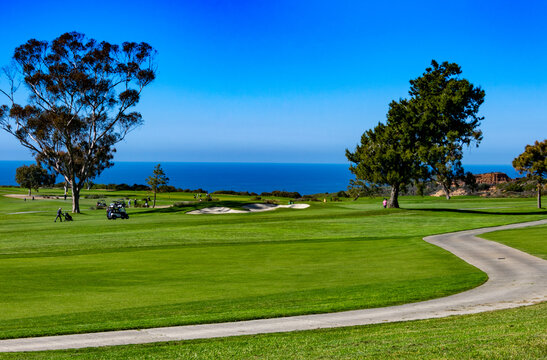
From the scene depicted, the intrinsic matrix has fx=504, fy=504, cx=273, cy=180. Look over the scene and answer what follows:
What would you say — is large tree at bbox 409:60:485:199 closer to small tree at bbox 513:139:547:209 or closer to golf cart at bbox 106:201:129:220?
small tree at bbox 513:139:547:209

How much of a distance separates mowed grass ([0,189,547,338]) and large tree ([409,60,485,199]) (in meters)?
10.7

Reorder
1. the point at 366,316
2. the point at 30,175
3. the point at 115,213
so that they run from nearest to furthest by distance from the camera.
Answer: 1. the point at 366,316
2. the point at 115,213
3. the point at 30,175

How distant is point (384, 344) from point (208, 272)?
12501 mm

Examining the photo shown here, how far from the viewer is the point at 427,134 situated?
54625 millimetres

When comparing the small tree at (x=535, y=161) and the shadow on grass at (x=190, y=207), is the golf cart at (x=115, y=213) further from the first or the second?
the small tree at (x=535, y=161)

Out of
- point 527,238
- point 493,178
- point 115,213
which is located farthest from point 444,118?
point 493,178

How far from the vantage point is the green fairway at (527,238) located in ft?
89.0

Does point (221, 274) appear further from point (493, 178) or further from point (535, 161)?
point (493, 178)

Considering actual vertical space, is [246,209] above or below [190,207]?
below

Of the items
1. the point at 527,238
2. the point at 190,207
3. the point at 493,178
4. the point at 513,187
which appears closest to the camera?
the point at 527,238

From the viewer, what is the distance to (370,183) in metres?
56.5

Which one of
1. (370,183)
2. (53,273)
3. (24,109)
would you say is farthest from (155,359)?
(24,109)

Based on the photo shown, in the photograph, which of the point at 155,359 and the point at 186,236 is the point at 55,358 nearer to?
the point at 155,359

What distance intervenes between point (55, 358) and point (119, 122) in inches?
2400
